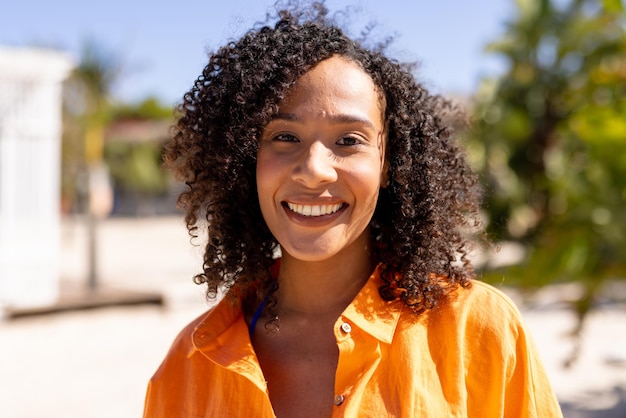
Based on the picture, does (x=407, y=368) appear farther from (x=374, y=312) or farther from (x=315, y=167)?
(x=315, y=167)

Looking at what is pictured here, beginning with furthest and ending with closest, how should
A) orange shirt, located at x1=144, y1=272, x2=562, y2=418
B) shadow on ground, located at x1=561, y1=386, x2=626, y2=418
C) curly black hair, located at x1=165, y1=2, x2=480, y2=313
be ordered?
shadow on ground, located at x1=561, y1=386, x2=626, y2=418
curly black hair, located at x1=165, y1=2, x2=480, y2=313
orange shirt, located at x1=144, y1=272, x2=562, y2=418

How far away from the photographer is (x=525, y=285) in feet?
21.0

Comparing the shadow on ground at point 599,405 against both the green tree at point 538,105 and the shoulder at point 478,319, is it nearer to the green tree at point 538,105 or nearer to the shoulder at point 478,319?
the green tree at point 538,105

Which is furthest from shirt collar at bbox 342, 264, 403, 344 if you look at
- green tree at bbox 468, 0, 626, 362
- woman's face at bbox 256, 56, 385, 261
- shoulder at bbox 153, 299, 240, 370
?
green tree at bbox 468, 0, 626, 362

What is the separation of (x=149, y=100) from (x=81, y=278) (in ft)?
102

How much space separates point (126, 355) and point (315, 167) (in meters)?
7.20

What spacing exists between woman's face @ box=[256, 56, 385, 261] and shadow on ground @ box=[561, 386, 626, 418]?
16.5ft

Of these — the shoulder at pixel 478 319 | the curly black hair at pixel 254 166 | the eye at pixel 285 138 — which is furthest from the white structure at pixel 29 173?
the shoulder at pixel 478 319

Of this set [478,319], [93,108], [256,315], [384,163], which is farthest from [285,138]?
[93,108]

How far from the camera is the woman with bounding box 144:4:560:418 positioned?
1.66m

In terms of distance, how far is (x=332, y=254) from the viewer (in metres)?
1.80

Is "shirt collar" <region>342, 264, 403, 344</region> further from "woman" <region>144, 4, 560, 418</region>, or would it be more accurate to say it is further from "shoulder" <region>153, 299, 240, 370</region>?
"shoulder" <region>153, 299, 240, 370</region>

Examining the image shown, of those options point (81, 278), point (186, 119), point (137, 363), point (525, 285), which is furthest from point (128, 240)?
point (186, 119)

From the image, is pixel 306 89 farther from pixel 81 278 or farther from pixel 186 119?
pixel 81 278
